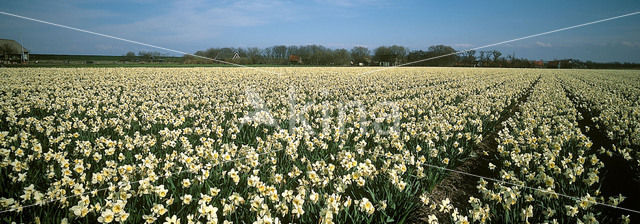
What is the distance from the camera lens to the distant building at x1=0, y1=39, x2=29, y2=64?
41875mm

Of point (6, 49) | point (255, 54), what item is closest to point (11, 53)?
point (6, 49)

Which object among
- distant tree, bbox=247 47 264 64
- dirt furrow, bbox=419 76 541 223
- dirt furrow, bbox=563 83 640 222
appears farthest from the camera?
distant tree, bbox=247 47 264 64

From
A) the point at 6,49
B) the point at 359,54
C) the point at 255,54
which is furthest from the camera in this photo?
the point at 359,54

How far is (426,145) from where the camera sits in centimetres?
607

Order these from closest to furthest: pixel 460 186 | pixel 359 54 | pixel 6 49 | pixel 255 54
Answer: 1. pixel 460 186
2. pixel 6 49
3. pixel 255 54
4. pixel 359 54

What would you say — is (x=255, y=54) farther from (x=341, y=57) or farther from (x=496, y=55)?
(x=496, y=55)

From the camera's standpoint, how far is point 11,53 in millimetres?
45469

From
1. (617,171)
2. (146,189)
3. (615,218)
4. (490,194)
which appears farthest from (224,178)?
(617,171)

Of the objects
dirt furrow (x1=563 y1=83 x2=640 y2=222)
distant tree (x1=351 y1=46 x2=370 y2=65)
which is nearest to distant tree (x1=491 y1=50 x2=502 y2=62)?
distant tree (x1=351 y1=46 x2=370 y2=65)

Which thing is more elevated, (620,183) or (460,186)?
(620,183)

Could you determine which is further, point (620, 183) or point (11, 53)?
point (11, 53)

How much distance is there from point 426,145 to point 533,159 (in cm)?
175

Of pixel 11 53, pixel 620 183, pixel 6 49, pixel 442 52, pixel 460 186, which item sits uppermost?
pixel 442 52

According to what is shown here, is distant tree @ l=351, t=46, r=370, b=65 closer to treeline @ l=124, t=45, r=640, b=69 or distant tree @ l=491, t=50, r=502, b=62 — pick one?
treeline @ l=124, t=45, r=640, b=69
